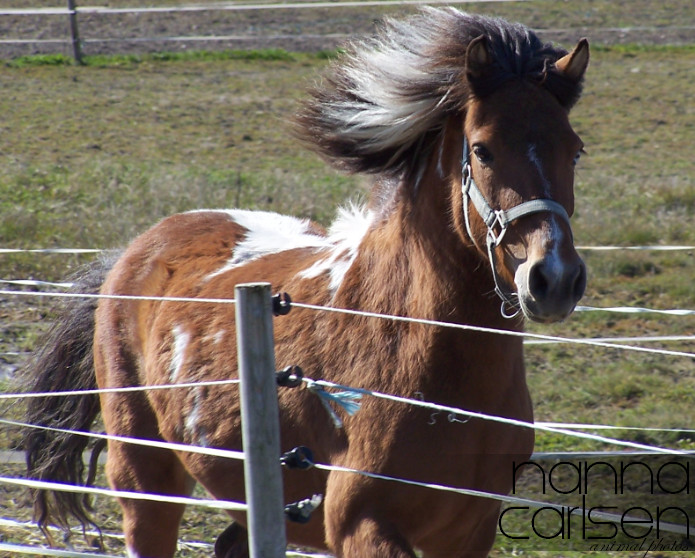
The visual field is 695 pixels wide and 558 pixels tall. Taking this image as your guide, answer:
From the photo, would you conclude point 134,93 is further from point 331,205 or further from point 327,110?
point 327,110

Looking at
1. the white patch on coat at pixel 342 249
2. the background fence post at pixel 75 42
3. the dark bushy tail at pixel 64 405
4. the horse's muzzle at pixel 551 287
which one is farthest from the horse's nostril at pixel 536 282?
the background fence post at pixel 75 42

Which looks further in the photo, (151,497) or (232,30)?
(232,30)

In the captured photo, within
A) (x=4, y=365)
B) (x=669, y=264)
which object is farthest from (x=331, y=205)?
(x=4, y=365)

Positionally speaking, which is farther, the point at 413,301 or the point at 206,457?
the point at 206,457

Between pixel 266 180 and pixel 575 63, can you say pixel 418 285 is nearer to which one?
pixel 575 63

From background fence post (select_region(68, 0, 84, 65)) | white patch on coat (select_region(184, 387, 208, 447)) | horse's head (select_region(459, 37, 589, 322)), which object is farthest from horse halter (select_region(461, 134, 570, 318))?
background fence post (select_region(68, 0, 84, 65))

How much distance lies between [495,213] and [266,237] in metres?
1.49

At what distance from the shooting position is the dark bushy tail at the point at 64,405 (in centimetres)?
409

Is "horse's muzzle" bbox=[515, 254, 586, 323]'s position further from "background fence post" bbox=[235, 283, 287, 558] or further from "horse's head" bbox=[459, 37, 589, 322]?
"background fence post" bbox=[235, 283, 287, 558]

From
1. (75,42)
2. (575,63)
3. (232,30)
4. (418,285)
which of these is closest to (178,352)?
(418,285)

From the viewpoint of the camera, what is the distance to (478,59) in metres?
2.62

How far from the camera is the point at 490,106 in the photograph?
261 centimetres

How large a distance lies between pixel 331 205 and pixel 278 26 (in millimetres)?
9507

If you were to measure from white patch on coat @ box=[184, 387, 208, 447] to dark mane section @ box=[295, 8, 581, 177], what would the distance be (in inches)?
36.7
